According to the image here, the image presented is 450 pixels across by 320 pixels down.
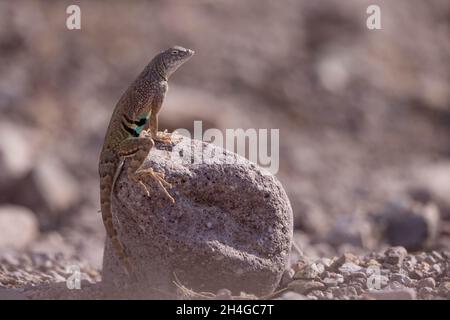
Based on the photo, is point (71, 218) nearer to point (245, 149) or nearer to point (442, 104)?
point (245, 149)

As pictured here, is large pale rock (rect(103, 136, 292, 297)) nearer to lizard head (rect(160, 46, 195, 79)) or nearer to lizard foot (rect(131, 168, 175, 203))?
lizard foot (rect(131, 168, 175, 203))

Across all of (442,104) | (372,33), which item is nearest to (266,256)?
(442,104)

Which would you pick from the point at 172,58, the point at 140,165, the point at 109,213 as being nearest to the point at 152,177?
the point at 140,165

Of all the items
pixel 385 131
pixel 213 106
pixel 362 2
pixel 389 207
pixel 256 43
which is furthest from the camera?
pixel 362 2

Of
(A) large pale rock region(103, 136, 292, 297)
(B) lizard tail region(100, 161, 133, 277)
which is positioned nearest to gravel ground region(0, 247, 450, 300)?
(A) large pale rock region(103, 136, 292, 297)

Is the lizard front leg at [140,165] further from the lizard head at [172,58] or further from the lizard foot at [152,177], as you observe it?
the lizard head at [172,58]

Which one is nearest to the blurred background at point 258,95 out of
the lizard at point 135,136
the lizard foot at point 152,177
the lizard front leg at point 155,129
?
the lizard at point 135,136
